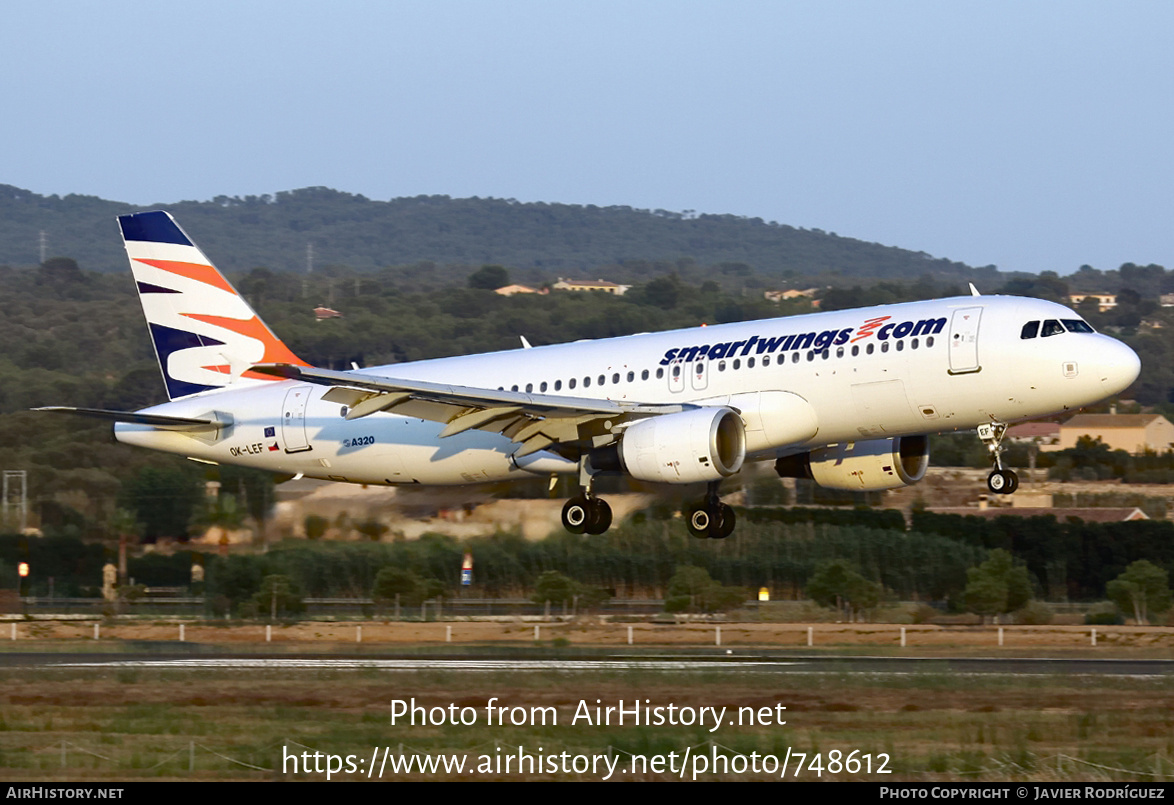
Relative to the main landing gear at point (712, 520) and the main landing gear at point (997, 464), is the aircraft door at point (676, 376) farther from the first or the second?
the main landing gear at point (997, 464)

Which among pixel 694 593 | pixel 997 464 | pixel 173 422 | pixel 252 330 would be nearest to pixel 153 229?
pixel 252 330

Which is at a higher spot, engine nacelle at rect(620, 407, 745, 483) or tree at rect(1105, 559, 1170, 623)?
engine nacelle at rect(620, 407, 745, 483)

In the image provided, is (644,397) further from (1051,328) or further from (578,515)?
(1051,328)

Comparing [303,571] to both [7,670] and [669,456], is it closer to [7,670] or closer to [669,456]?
[7,670]

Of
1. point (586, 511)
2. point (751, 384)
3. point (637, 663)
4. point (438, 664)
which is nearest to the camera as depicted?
point (751, 384)

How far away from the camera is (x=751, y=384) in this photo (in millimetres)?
32562

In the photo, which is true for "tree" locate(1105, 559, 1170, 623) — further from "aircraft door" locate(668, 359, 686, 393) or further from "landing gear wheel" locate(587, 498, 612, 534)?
"aircraft door" locate(668, 359, 686, 393)

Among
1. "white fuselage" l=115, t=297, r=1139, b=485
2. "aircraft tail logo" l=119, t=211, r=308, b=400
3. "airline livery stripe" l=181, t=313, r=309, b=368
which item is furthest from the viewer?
"airline livery stripe" l=181, t=313, r=309, b=368

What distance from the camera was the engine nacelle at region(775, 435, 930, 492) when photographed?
35281mm

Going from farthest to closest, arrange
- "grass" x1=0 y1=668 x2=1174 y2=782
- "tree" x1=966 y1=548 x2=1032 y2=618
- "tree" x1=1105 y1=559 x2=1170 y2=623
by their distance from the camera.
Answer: "tree" x1=1105 y1=559 x2=1170 y2=623
"tree" x1=966 y1=548 x2=1032 y2=618
"grass" x1=0 y1=668 x2=1174 y2=782

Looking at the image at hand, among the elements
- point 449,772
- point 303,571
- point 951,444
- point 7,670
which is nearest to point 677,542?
point 303,571

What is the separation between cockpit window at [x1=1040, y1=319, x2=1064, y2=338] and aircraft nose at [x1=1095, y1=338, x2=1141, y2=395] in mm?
829

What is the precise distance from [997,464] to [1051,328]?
294 centimetres

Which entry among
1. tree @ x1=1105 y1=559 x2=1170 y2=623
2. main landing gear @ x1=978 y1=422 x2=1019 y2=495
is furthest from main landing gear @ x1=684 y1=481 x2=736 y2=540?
tree @ x1=1105 y1=559 x2=1170 y2=623
